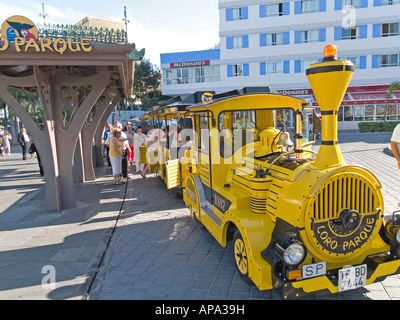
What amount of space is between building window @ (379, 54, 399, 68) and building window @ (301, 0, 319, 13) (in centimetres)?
733

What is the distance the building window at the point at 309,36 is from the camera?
92.2ft

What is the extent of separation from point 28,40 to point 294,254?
590cm

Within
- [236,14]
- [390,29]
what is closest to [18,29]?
[236,14]

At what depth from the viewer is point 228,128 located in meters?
5.14

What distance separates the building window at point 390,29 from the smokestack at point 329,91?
30432mm

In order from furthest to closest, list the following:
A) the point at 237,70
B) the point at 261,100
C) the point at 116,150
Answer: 1. the point at 237,70
2. the point at 116,150
3. the point at 261,100

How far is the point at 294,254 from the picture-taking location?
9.53 ft

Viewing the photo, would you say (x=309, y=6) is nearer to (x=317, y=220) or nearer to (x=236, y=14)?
(x=236, y=14)

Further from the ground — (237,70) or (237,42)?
(237,42)

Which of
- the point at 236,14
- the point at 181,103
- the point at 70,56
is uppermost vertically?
the point at 236,14

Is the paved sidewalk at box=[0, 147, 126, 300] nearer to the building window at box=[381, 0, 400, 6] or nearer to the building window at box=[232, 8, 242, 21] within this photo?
the building window at box=[232, 8, 242, 21]

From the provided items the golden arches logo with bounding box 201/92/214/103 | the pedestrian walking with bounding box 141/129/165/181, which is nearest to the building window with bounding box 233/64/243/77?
the pedestrian walking with bounding box 141/129/165/181

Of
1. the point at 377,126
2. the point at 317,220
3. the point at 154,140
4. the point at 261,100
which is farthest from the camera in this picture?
the point at 377,126
